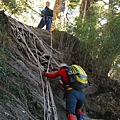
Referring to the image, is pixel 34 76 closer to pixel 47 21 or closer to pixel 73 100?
pixel 73 100

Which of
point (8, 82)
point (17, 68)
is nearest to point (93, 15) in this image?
point (17, 68)

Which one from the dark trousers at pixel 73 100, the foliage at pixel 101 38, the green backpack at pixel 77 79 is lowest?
the dark trousers at pixel 73 100

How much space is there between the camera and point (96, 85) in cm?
854

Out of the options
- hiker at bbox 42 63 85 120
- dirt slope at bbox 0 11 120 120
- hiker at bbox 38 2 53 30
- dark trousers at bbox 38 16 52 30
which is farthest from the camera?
dark trousers at bbox 38 16 52 30

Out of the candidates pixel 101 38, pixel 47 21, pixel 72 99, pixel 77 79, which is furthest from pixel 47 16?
pixel 72 99

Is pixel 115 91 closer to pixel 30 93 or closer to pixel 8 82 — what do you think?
pixel 30 93

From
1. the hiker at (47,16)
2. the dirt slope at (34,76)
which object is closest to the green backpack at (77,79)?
the dirt slope at (34,76)

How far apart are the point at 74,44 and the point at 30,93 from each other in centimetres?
408

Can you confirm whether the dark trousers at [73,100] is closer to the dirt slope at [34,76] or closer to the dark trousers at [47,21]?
the dirt slope at [34,76]

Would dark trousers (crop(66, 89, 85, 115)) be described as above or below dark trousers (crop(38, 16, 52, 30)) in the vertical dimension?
below

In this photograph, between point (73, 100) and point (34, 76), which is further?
point (34, 76)

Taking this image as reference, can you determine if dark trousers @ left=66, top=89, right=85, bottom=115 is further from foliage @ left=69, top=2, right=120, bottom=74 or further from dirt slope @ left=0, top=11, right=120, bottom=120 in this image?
foliage @ left=69, top=2, right=120, bottom=74

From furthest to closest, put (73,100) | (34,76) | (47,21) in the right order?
(47,21), (34,76), (73,100)

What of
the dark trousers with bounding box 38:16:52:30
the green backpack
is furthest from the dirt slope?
the dark trousers with bounding box 38:16:52:30
